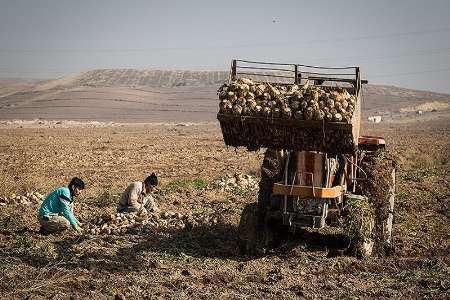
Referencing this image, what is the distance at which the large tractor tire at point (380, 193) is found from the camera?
970cm

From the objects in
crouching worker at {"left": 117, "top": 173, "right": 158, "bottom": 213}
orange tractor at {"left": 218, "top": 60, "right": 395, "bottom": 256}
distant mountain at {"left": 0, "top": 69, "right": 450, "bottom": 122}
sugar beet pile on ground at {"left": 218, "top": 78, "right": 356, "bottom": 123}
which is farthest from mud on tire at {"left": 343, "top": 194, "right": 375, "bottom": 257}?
distant mountain at {"left": 0, "top": 69, "right": 450, "bottom": 122}

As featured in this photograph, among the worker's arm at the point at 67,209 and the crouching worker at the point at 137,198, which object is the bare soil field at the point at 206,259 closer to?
the worker's arm at the point at 67,209

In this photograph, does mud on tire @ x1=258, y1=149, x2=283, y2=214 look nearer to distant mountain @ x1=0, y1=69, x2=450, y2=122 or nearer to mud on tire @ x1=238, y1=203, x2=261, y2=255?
mud on tire @ x1=238, y1=203, x2=261, y2=255

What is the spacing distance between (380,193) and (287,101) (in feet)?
8.99

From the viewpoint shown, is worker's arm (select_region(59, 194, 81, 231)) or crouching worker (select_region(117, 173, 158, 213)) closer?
worker's arm (select_region(59, 194, 81, 231))

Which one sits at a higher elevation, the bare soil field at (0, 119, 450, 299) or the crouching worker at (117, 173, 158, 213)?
the crouching worker at (117, 173, 158, 213)

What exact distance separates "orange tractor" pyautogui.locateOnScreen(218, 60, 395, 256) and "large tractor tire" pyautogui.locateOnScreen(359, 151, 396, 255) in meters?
0.02

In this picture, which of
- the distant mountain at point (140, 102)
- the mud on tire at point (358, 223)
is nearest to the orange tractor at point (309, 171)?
the mud on tire at point (358, 223)

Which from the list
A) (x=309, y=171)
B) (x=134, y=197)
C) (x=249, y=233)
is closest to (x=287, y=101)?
(x=309, y=171)

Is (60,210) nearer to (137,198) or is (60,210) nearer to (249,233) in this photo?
(137,198)

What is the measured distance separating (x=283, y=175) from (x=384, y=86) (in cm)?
9602

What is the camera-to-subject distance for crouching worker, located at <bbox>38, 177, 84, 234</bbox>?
1065 centimetres

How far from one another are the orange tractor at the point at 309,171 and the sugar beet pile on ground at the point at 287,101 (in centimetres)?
2

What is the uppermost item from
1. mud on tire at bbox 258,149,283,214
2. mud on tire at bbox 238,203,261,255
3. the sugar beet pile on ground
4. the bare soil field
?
the sugar beet pile on ground
